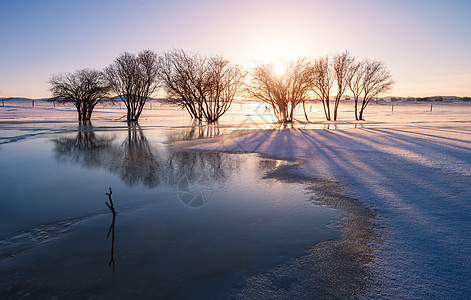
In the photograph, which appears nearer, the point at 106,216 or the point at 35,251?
the point at 35,251

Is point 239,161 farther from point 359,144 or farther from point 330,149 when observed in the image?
point 359,144

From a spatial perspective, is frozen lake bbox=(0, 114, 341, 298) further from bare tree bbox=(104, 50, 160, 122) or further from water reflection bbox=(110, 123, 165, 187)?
bare tree bbox=(104, 50, 160, 122)

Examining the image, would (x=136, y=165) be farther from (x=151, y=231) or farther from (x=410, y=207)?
(x=410, y=207)

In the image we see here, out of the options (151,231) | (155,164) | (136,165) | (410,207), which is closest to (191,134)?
(155,164)

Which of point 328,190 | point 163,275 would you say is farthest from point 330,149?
point 163,275

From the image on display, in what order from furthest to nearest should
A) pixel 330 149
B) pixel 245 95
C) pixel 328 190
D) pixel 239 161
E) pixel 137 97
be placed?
1. pixel 137 97
2. pixel 245 95
3. pixel 330 149
4. pixel 239 161
5. pixel 328 190

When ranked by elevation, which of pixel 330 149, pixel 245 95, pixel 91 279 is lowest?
pixel 91 279

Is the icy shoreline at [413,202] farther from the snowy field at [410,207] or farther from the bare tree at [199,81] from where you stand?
the bare tree at [199,81]

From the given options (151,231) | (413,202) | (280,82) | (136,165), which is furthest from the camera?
(280,82)

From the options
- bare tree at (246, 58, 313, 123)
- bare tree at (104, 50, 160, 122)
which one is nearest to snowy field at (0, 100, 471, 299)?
bare tree at (246, 58, 313, 123)

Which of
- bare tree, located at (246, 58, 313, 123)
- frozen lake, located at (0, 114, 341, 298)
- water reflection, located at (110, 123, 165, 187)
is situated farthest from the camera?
bare tree, located at (246, 58, 313, 123)

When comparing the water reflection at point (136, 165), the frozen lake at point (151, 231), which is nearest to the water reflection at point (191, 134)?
the water reflection at point (136, 165)

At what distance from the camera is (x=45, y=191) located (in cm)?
719

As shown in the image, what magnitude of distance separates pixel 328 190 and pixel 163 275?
4.71m
